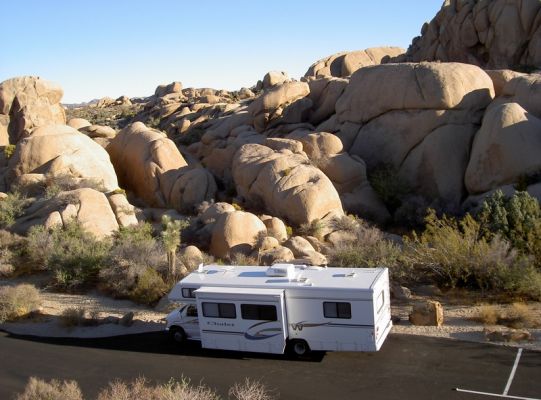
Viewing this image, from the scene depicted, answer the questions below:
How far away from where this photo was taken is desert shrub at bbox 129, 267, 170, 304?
20.7 meters

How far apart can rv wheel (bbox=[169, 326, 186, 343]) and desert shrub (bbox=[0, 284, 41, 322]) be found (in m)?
6.50

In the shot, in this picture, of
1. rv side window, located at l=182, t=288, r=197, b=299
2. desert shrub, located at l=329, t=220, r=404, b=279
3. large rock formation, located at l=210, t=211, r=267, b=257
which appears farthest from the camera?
large rock formation, located at l=210, t=211, r=267, b=257

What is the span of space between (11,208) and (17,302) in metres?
9.51

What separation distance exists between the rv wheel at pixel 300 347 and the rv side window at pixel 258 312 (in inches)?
35.5

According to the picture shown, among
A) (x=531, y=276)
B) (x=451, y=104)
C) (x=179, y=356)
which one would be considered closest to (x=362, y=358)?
(x=179, y=356)

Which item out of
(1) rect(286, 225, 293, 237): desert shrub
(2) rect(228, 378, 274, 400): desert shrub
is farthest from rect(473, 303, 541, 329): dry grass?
(1) rect(286, 225, 293, 237): desert shrub

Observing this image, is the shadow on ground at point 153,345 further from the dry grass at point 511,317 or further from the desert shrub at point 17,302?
the dry grass at point 511,317

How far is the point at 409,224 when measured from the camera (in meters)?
28.1

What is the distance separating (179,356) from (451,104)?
21494 millimetres

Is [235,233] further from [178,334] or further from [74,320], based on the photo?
[178,334]

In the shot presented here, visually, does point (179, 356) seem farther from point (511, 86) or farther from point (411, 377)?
point (511, 86)

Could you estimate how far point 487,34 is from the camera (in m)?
54.4

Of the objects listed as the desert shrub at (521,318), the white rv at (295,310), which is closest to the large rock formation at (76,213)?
the white rv at (295,310)

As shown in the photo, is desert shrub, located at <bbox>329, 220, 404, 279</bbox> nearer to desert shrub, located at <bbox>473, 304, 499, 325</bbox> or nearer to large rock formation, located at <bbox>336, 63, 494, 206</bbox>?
desert shrub, located at <bbox>473, 304, 499, 325</bbox>
